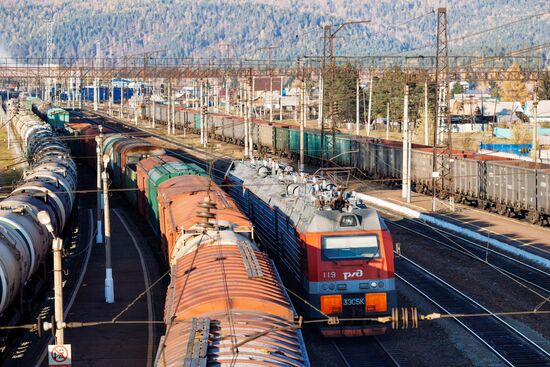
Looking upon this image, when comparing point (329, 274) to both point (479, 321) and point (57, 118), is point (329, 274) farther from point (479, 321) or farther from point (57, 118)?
point (57, 118)

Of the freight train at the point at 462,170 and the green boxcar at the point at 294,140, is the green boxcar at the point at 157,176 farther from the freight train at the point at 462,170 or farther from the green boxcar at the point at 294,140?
the green boxcar at the point at 294,140

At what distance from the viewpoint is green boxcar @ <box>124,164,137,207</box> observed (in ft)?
151

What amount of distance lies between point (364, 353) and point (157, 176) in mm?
Answer: 16816

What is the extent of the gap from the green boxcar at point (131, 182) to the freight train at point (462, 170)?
27.9 ft

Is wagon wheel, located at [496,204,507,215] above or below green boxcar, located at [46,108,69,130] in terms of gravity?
below

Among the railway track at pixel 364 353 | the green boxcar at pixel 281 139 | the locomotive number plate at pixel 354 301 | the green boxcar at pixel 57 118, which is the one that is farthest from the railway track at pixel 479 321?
the green boxcar at pixel 57 118

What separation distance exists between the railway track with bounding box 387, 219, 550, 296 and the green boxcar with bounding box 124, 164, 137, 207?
47.8 ft

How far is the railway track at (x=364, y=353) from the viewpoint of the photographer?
21594 millimetres

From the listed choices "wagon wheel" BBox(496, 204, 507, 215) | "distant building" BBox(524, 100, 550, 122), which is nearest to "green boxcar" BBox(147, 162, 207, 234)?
"wagon wheel" BBox(496, 204, 507, 215)

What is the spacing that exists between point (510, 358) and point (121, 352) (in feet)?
36.4

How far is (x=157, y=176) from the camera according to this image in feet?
120

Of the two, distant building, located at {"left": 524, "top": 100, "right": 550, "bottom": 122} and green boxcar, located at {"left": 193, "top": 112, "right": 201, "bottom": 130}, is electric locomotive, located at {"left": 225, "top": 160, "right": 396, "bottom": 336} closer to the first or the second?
green boxcar, located at {"left": 193, "top": 112, "right": 201, "bottom": 130}

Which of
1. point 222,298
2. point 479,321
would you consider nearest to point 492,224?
point 479,321

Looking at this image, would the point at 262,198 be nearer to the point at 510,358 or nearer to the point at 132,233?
the point at 510,358
